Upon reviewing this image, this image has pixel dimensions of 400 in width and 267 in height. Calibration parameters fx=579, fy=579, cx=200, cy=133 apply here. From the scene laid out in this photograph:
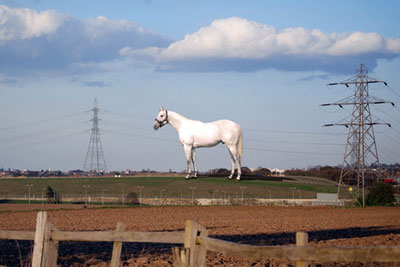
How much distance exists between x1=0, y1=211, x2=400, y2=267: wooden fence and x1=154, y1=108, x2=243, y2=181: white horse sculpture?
1830cm

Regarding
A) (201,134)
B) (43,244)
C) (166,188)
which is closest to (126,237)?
(43,244)

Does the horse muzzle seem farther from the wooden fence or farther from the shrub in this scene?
the shrub

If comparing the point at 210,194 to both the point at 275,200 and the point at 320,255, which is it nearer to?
the point at 275,200

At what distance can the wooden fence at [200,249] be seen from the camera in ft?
19.0

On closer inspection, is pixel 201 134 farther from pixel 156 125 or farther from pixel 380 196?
pixel 380 196

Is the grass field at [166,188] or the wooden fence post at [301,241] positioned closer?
the wooden fence post at [301,241]

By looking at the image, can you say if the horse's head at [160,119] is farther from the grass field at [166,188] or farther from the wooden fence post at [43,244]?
the grass field at [166,188]

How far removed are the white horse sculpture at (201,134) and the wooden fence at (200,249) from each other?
60.0ft

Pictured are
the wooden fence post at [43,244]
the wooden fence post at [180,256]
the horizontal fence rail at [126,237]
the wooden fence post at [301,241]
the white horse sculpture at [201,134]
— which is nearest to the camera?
the wooden fence post at [301,241]

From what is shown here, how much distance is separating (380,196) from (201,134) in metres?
31.3

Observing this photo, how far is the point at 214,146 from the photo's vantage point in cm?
2886

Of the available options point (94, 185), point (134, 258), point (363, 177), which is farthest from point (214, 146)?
point (94, 185)

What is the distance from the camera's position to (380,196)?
5384 cm

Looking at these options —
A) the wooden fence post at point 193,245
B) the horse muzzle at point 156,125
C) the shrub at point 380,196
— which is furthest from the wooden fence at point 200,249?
the shrub at point 380,196
